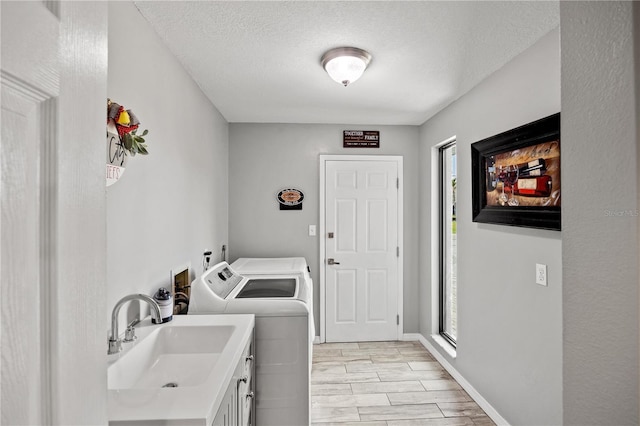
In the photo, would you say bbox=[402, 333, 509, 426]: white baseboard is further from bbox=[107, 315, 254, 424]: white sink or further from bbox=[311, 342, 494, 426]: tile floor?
bbox=[107, 315, 254, 424]: white sink

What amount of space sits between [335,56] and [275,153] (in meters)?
1.99

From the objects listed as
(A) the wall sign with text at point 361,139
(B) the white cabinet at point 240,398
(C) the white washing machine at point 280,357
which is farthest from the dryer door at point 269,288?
(A) the wall sign with text at point 361,139

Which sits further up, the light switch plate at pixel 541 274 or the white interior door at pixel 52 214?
the white interior door at pixel 52 214

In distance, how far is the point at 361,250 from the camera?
4125mm

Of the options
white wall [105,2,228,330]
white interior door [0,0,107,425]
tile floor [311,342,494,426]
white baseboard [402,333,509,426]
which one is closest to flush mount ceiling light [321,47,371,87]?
white wall [105,2,228,330]

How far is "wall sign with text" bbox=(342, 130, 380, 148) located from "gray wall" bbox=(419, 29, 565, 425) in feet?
2.86

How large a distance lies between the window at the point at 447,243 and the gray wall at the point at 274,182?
2.96 ft

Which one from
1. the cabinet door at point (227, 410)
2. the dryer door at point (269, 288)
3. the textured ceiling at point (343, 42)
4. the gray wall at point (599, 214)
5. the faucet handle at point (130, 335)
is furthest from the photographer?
the dryer door at point (269, 288)

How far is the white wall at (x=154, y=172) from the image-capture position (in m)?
1.58

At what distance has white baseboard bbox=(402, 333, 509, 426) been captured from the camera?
101 inches

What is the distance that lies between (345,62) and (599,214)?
1.86 m

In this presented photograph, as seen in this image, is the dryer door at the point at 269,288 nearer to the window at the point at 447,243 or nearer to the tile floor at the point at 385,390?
the tile floor at the point at 385,390

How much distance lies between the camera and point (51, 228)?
1.51 feet

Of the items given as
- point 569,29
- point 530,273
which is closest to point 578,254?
point 569,29
